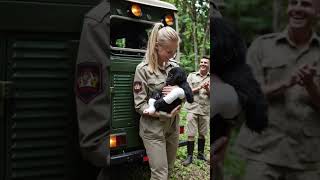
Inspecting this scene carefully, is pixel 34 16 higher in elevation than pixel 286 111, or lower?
higher

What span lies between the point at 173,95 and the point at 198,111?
15cm

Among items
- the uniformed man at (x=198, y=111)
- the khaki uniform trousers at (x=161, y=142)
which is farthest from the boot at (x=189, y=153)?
the khaki uniform trousers at (x=161, y=142)

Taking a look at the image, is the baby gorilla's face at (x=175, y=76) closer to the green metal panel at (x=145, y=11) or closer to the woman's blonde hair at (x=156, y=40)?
the woman's blonde hair at (x=156, y=40)

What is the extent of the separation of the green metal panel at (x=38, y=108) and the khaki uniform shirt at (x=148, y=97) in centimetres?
57

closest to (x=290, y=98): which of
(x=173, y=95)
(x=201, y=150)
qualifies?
(x=201, y=150)

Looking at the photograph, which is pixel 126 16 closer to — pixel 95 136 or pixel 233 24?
pixel 95 136

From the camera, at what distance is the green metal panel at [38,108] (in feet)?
4.44

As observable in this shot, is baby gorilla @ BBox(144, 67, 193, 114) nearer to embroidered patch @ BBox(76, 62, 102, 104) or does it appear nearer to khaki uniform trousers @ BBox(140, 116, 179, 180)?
khaki uniform trousers @ BBox(140, 116, 179, 180)

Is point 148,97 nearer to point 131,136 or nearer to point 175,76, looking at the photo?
point 175,76

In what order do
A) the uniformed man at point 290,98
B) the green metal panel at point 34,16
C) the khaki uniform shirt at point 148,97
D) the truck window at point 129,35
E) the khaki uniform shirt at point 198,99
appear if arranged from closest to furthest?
the uniformed man at point 290,98 → the green metal panel at point 34,16 → the khaki uniform shirt at point 198,99 → the khaki uniform shirt at point 148,97 → the truck window at point 129,35

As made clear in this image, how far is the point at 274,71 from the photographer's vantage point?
83cm

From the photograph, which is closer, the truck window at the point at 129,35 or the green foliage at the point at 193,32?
the green foliage at the point at 193,32

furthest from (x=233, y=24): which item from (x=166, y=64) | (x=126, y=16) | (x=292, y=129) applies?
(x=126, y=16)

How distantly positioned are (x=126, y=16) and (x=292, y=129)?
158cm
